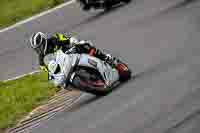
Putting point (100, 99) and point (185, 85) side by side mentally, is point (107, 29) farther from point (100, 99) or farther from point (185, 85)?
point (185, 85)

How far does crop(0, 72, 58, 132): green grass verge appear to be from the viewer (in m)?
17.3

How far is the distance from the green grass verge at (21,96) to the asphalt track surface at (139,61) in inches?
77.5

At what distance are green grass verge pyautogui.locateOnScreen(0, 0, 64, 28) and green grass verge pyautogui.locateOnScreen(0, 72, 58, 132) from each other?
380 inches

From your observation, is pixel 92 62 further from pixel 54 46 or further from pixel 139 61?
pixel 139 61

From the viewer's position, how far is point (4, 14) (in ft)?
106

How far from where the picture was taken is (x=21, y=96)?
19.0 m

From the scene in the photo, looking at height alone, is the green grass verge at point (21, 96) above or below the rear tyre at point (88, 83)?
below

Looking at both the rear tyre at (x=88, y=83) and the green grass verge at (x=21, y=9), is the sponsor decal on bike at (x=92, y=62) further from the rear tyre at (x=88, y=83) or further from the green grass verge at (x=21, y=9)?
the green grass verge at (x=21, y=9)

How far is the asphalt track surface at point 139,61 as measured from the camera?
12.2 meters

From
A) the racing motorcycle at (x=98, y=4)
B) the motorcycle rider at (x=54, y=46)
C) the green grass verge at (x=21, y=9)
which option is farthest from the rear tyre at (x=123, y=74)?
the green grass verge at (x=21, y=9)

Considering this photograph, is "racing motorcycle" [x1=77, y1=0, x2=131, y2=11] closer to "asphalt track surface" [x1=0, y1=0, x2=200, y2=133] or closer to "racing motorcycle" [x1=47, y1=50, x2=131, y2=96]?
"asphalt track surface" [x1=0, y1=0, x2=200, y2=133]

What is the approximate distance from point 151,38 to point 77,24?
7112 millimetres

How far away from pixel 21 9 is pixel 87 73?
1679 centimetres

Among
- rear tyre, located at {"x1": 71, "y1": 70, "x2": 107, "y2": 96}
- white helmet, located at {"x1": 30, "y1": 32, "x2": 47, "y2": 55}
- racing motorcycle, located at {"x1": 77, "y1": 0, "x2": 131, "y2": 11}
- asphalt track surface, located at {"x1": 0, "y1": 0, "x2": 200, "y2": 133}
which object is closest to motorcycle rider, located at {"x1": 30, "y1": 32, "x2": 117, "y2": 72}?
white helmet, located at {"x1": 30, "y1": 32, "x2": 47, "y2": 55}
